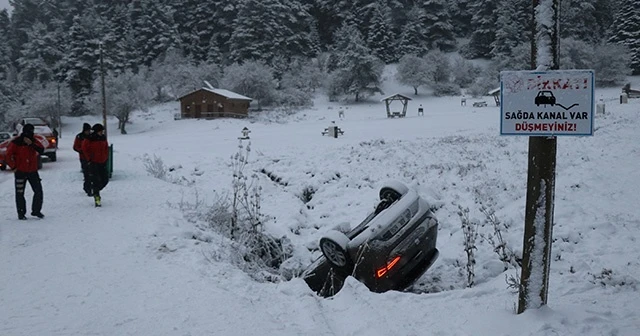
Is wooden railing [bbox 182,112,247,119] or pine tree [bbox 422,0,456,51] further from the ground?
pine tree [bbox 422,0,456,51]

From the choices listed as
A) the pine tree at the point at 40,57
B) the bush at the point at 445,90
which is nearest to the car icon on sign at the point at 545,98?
the bush at the point at 445,90

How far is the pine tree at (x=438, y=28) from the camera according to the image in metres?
77.7

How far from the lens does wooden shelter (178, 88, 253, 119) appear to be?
49.7 m

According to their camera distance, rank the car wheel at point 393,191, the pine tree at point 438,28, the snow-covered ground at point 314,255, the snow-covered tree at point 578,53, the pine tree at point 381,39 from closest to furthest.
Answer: the snow-covered ground at point 314,255 < the car wheel at point 393,191 < the snow-covered tree at point 578,53 < the pine tree at point 381,39 < the pine tree at point 438,28

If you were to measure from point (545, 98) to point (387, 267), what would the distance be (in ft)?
8.34

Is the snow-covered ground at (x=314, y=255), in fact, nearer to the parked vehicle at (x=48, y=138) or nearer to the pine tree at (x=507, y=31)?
the parked vehicle at (x=48, y=138)

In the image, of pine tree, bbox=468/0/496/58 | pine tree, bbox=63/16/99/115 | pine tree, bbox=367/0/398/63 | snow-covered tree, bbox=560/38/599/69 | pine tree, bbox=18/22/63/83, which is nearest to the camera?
snow-covered tree, bbox=560/38/599/69

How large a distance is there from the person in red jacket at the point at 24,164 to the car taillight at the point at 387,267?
6834mm

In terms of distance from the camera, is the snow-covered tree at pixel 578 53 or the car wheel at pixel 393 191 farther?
the snow-covered tree at pixel 578 53

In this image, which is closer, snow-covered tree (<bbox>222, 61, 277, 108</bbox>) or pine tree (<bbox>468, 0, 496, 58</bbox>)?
snow-covered tree (<bbox>222, 61, 277, 108</bbox>)

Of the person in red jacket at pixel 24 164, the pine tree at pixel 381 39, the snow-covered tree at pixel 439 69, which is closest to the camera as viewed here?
the person in red jacket at pixel 24 164

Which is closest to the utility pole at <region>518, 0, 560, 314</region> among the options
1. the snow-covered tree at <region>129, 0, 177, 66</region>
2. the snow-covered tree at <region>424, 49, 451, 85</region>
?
the snow-covered tree at <region>424, 49, 451, 85</region>

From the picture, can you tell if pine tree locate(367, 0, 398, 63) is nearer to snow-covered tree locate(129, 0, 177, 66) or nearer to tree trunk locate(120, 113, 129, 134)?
snow-covered tree locate(129, 0, 177, 66)

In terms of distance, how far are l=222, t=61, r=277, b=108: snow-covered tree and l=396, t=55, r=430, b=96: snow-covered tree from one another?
719 inches
